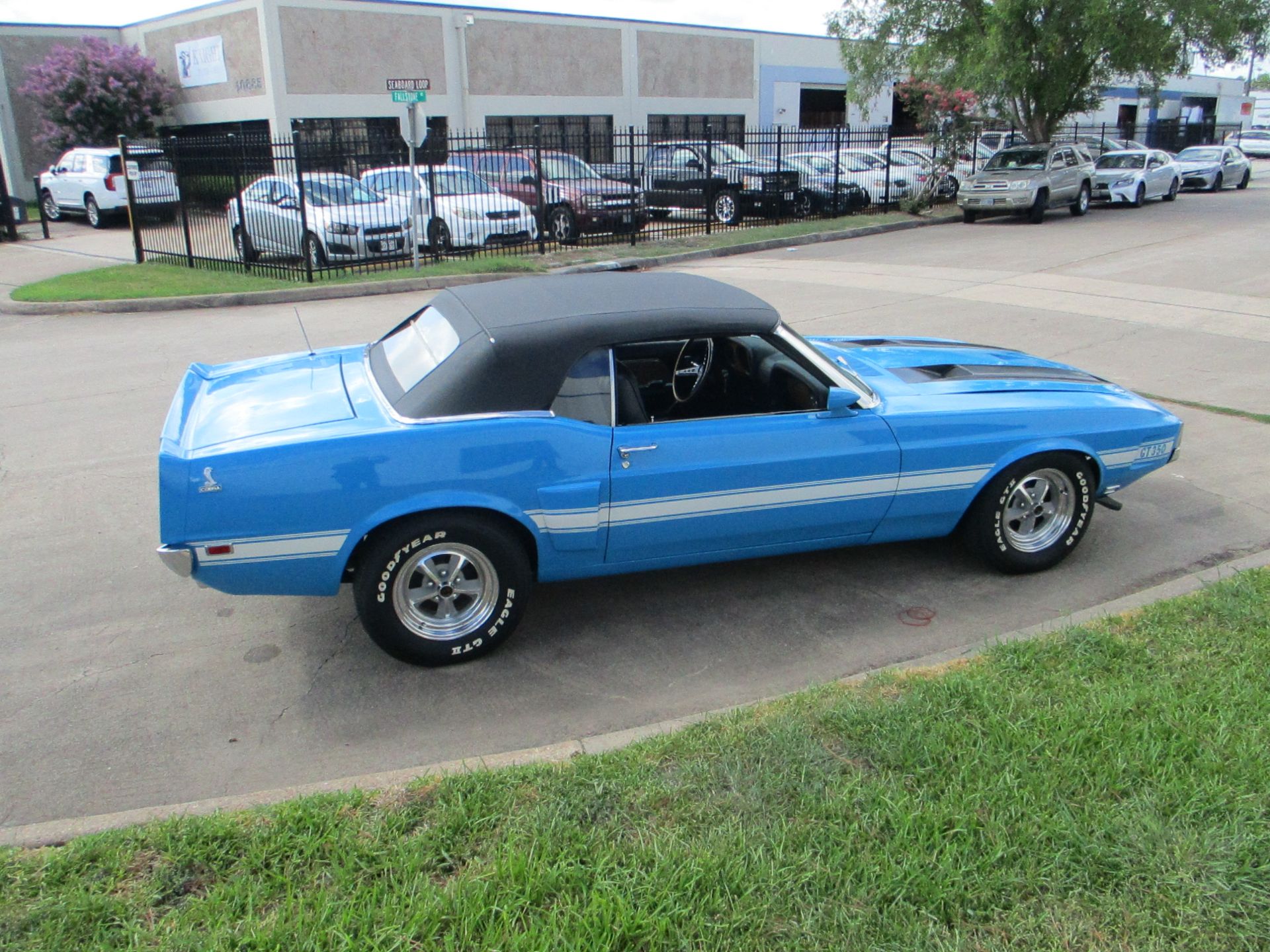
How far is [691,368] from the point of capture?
5.18m

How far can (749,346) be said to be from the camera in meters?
5.04

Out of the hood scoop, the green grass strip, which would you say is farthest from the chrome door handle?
the green grass strip

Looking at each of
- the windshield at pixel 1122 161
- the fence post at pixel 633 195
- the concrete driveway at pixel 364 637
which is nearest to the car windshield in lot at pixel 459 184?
the fence post at pixel 633 195

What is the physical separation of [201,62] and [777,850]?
120 feet

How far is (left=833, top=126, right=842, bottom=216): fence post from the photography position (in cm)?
2420

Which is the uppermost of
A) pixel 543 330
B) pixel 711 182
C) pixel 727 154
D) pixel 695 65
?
pixel 695 65

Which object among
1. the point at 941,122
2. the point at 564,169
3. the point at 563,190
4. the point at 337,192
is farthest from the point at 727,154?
the point at 337,192

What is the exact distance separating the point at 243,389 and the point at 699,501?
7.33 ft

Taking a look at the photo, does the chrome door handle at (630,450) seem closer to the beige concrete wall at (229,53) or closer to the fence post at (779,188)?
the fence post at (779,188)

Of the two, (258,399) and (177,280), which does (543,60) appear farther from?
(258,399)

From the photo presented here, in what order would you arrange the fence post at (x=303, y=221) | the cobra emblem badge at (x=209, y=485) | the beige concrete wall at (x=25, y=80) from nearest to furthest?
the cobra emblem badge at (x=209, y=485) < the fence post at (x=303, y=221) < the beige concrete wall at (x=25, y=80)

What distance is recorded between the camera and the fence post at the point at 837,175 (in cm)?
2420

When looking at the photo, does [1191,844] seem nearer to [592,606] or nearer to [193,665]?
[592,606]

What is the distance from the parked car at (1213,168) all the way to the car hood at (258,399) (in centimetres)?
3344
